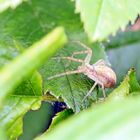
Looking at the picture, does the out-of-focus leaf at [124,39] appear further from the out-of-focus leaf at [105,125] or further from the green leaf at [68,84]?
the out-of-focus leaf at [105,125]

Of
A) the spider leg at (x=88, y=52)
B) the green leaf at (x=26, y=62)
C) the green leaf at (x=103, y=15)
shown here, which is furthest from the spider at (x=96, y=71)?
the green leaf at (x=26, y=62)

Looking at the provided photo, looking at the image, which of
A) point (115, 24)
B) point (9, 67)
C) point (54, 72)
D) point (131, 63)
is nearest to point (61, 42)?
point (9, 67)

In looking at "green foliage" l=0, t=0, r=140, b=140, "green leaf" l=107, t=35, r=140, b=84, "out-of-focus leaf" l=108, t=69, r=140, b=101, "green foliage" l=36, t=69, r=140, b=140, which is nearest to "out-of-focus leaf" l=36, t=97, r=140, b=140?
"green foliage" l=36, t=69, r=140, b=140

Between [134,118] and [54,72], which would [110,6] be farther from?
[134,118]

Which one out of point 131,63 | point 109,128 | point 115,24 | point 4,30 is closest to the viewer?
point 109,128

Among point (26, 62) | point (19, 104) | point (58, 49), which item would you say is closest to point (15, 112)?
point (19, 104)

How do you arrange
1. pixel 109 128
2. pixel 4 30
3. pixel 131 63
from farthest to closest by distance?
pixel 131 63 < pixel 4 30 < pixel 109 128
